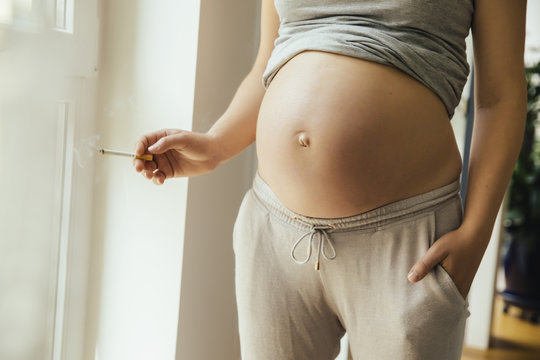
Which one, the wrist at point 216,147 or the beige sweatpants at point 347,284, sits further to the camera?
the wrist at point 216,147

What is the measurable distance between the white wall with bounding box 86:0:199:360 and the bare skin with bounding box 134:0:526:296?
354 millimetres

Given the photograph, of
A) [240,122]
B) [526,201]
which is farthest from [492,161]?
[526,201]

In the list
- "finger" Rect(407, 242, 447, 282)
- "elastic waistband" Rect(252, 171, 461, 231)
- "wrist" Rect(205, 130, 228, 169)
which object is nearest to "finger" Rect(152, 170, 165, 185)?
"wrist" Rect(205, 130, 228, 169)

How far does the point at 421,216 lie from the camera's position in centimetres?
80

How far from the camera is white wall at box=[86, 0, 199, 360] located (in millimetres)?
1196

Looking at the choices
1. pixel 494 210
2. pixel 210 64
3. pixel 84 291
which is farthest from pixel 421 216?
pixel 84 291

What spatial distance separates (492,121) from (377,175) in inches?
8.2

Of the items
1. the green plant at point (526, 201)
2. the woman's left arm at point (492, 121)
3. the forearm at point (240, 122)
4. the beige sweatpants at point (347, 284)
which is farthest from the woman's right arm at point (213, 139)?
the green plant at point (526, 201)

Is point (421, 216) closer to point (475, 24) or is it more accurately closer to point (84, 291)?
point (475, 24)

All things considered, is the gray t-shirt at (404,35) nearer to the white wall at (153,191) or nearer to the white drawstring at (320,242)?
the white drawstring at (320,242)

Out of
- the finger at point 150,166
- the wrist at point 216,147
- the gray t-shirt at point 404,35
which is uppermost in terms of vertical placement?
the gray t-shirt at point 404,35

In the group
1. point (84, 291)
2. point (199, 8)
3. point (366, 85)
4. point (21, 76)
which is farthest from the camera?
point (84, 291)

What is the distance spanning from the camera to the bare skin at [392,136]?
79 cm

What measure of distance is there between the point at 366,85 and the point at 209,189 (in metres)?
0.64
